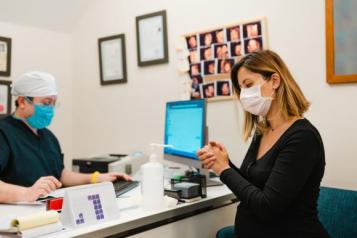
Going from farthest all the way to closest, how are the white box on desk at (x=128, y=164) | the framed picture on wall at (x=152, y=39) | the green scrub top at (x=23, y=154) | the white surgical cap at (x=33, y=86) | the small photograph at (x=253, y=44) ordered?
1. the framed picture on wall at (x=152, y=39)
2. the white box on desk at (x=128, y=164)
3. the small photograph at (x=253, y=44)
4. the white surgical cap at (x=33, y=86)
5. the green scrub top at (x=23, y=154)

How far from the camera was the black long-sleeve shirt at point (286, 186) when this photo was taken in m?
1.22

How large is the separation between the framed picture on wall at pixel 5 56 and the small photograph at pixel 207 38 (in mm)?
1475

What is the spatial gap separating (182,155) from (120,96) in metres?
1.04

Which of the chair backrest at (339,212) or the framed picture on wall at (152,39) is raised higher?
the framed picture on wall at (152,39)

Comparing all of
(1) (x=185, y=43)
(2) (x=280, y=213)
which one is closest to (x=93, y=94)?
(1) (x=185, y=43)

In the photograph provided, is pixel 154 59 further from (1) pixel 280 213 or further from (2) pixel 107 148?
(1) pixel 280 213

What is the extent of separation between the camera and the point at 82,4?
10.4ft

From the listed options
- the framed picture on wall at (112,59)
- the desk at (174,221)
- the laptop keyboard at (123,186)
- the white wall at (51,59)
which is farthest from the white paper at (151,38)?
the desk at (174,221)

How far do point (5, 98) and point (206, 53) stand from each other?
60.2 inches

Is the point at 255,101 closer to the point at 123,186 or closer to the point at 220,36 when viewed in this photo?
the point at 123,186

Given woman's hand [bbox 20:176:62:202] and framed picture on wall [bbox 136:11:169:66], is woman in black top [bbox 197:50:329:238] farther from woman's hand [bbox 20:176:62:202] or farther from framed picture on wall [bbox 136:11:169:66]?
framed picture on wall [bbox 136:11:169:66]

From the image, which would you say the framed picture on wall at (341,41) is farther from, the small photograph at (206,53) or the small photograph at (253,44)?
the small photograph at (206,53)

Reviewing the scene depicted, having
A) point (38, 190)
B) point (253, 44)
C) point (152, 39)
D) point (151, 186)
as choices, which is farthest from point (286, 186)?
point (152, 39)

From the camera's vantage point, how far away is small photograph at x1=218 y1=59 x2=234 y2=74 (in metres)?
2.38
